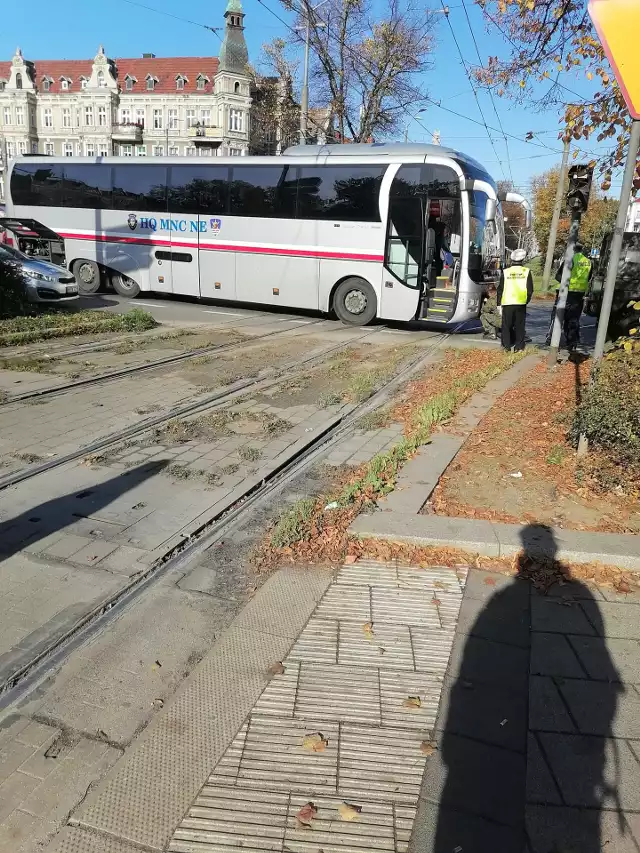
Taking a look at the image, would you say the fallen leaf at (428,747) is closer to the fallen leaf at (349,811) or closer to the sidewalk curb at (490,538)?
the fallen leaf at (349,811)

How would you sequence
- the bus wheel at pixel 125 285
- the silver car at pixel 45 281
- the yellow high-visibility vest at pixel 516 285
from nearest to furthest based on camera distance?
the yellow high-visibility vest at pixel 516 285, the silver car at pixel 45 281, the bus wheel at pixel 125 285

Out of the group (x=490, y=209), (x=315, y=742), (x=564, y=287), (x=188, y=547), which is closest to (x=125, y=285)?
(x=490, y=209)

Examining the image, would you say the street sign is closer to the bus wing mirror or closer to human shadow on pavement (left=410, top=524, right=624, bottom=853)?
human shadow on pavement (left=410, top=524, right=624, bottom=853)

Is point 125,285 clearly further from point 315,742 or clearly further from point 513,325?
point 315,742

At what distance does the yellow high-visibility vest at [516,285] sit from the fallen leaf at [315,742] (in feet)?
33.1

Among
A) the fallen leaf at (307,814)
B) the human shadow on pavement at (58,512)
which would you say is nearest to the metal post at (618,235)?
the human shadow on pavement at (58,512)

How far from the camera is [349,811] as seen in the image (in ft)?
7.38

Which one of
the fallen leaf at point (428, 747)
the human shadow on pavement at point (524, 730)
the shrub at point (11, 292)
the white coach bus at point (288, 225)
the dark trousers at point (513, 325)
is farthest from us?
the white coach bus at point (288, 225)

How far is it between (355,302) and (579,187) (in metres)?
6.75

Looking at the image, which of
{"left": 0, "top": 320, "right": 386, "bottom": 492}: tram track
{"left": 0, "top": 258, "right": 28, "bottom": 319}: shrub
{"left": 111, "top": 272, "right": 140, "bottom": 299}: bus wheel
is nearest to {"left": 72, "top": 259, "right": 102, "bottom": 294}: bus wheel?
{"left": 111, "top": 272, "right": 140, "bottom": 299}: bus wheel

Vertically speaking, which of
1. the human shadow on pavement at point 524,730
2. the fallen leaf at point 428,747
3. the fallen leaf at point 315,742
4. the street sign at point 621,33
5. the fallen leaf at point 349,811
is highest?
the street sign at point 621,33

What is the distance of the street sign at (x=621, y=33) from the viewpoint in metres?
4.04

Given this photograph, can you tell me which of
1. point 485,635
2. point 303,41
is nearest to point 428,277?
point 485,635

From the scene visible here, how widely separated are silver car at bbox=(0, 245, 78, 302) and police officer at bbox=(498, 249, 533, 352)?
1016 cm
